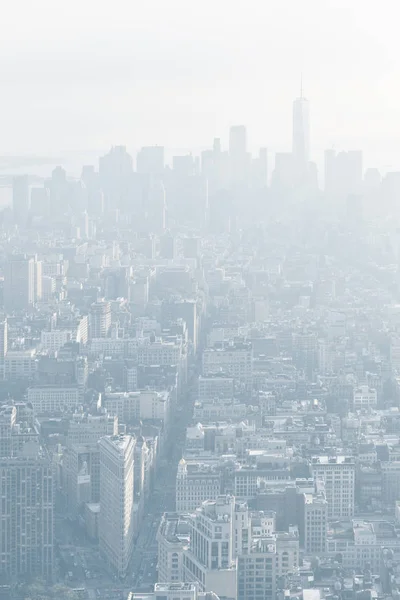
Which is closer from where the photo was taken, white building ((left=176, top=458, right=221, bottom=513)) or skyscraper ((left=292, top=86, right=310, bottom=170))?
white building ((left=176, top=458, right=221, bottom=513))

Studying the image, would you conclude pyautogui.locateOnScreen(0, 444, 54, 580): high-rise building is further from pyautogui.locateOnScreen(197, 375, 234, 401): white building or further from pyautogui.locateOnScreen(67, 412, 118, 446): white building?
pyautogui.locateOnScreen(197, 375, 234, 401): white building

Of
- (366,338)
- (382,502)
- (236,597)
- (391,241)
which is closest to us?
(236,597)

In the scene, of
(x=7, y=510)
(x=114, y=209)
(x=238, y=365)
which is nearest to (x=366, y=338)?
(x=238, y=365)

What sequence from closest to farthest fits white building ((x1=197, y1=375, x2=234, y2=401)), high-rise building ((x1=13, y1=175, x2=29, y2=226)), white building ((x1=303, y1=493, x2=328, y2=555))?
white building ((x1=303, y1=493, x2=328, y2=555))
white building ((x1=197, y1=375, x2=234, y2=401))
high-rise building ((x1=13, y1=175, x2=29, y2=226))

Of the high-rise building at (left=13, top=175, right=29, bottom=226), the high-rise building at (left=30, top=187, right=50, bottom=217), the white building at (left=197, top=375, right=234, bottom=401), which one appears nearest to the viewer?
the white building at (left=197, top=375, right=234, bottom=401)

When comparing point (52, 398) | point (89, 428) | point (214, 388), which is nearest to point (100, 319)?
point (214, 388)

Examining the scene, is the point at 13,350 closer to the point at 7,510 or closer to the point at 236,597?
the point at 7,510

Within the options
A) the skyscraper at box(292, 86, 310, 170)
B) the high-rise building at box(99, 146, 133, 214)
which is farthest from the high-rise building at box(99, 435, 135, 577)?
the high-rise building at box(99, 146, 133, 214)
